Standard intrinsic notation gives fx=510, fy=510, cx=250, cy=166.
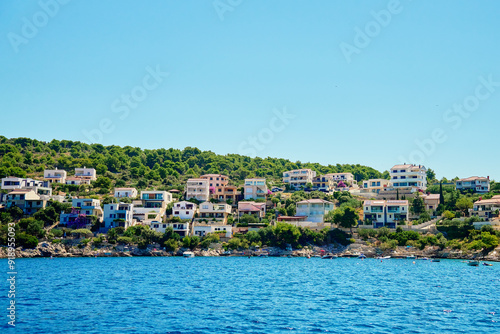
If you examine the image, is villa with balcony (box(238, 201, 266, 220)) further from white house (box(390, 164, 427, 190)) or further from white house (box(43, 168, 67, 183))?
white house (box(43, 168, 67, 183))

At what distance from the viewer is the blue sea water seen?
28.4 meters

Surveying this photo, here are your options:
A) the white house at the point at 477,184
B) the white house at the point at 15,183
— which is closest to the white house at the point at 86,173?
the white house at the point at 15,183

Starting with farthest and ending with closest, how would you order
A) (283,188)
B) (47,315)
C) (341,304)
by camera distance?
1. (283,188)
2. (341,304)
3. (47,315)

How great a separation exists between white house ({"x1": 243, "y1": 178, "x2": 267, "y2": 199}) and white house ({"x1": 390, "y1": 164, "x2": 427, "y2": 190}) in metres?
30.5

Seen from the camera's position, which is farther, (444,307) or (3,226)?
(3,226)

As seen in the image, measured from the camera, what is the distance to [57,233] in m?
86.1

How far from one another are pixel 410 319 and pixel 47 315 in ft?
71.3

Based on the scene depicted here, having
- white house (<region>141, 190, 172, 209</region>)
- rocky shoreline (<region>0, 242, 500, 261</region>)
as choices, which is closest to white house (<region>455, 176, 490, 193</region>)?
rocky shoreline (<region>0, 242, 500, 261</region>)

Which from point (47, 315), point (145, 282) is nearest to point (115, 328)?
point (47, 315)

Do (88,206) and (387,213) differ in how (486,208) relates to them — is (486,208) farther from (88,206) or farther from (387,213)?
(88,206)

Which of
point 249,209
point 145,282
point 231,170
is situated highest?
point 231,170

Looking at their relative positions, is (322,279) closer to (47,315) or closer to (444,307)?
(444,307)

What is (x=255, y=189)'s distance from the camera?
117m

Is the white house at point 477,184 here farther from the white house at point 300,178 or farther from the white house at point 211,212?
the white house at point 211,212
